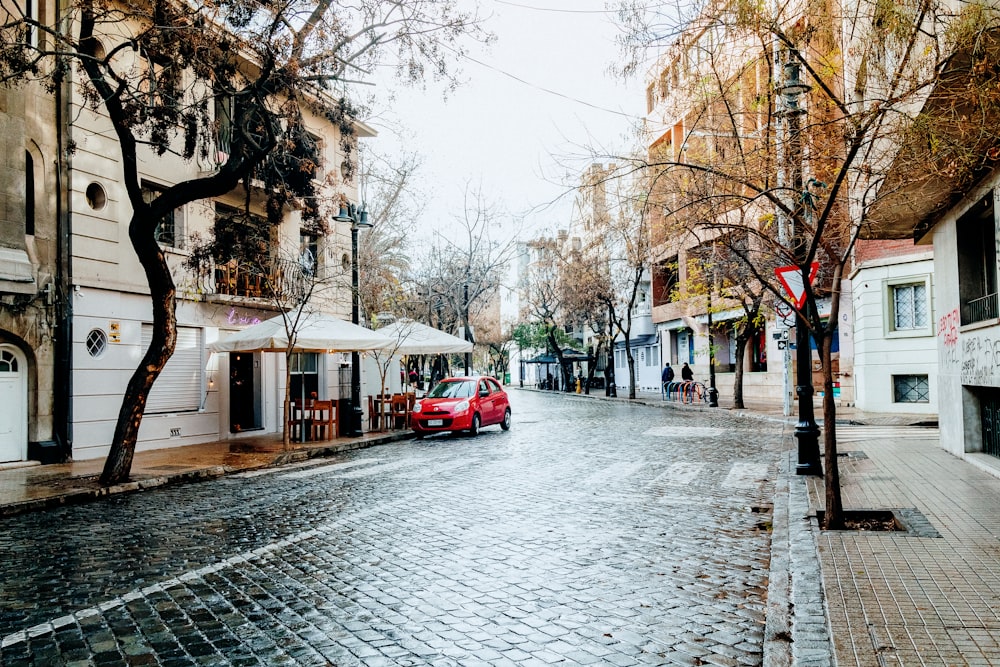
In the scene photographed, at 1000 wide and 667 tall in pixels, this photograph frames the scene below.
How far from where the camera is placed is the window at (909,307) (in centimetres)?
2253

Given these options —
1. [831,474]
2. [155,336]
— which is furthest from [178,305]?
[831,474]

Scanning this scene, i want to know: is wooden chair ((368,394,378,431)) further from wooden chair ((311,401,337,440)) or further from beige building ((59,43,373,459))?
beige building ((59,43,373,459))

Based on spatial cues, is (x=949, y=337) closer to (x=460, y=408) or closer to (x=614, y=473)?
(x=614, y=473)

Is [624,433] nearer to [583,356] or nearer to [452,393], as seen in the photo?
[452,393]

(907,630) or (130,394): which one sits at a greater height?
(130,394)

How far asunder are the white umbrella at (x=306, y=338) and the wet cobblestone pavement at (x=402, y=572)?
4963 millimetres

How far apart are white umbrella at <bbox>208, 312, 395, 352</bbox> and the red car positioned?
7.12 feet

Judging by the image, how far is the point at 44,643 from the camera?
4.55 metres

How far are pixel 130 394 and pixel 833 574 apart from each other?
10598 millimetres

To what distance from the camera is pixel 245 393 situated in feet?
67.7

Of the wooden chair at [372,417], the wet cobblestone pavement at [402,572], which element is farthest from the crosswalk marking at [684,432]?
the wooden chair at [372,417]

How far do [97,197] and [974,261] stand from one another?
16.5 meters

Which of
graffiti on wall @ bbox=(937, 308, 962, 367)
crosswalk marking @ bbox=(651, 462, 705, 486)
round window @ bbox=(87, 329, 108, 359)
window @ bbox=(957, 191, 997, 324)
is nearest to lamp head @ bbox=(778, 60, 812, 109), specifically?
window @ bbox=(957, 191, 997, 324)

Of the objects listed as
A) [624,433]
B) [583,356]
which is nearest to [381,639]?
[624,433]
